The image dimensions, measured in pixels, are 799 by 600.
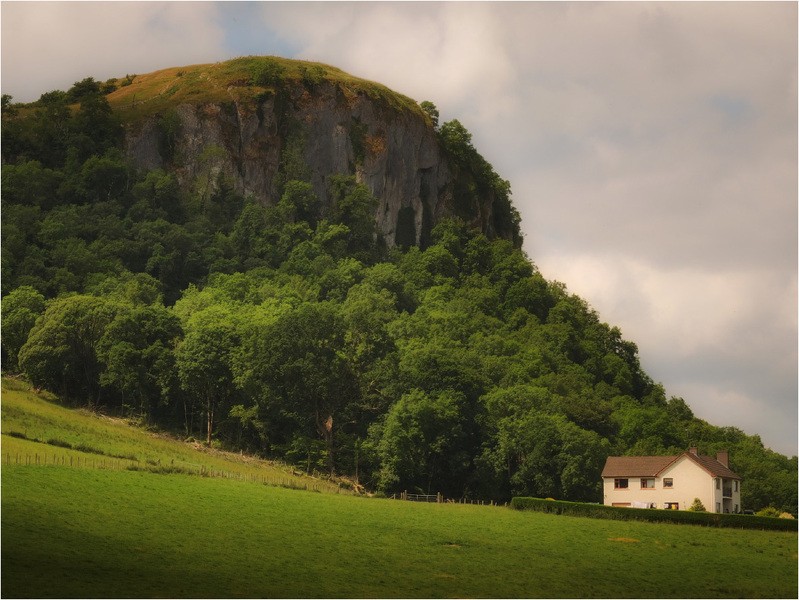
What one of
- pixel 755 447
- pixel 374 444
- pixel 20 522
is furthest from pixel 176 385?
pixel 755 447

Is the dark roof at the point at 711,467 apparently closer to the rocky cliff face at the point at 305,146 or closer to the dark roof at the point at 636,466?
the dark roof at the point at 636,466

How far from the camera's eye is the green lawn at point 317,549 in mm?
57750

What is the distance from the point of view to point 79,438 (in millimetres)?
98750

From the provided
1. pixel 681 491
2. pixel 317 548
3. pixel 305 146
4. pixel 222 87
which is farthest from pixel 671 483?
pixel 222 87

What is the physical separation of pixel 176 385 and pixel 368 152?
7248 centimetres

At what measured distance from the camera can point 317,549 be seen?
68.7 m

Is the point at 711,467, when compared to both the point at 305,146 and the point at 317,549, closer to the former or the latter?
the point at 317,549

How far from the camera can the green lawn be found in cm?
5775

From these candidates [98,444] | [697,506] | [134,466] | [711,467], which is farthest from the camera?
[711,467]

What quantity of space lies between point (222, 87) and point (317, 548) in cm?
12610

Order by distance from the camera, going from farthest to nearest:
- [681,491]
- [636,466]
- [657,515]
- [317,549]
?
[636,466] < [681,491] < [657,515] < [317,549]

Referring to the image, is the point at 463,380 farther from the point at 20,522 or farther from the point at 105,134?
the point at 105,134

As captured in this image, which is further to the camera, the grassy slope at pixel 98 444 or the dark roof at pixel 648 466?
the dark roof at pixel 648 466

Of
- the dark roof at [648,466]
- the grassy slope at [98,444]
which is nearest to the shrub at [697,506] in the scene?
the dark roof at [648,466]
